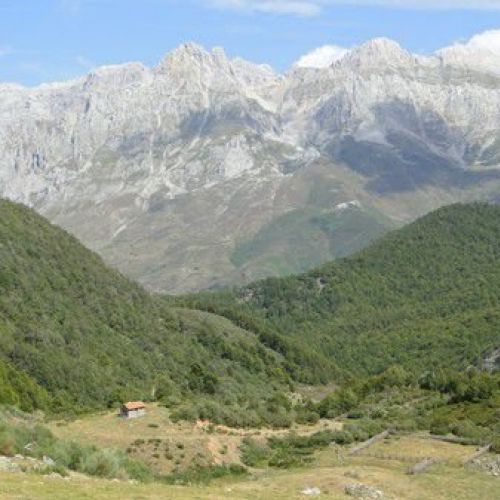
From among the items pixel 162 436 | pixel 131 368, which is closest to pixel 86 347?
pixel 131 368

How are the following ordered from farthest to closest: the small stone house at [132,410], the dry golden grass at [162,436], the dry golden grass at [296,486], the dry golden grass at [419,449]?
the small stone house at [132,410] → the dry golden grass at [162,436] → the dry golden grass at [419,449] → the dry golden grass at [296,486]

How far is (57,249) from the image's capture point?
630ft

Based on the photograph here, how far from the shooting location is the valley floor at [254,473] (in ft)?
138

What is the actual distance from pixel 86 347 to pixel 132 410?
69731mm

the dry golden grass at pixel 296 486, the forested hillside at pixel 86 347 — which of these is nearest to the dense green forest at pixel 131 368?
the forested hillside at pixel 86 347

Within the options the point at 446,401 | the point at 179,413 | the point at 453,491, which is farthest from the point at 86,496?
the point at 446,401

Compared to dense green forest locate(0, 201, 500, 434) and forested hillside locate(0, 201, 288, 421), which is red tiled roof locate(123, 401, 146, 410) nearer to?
dense green forest locate(0, 201, 500, 434)

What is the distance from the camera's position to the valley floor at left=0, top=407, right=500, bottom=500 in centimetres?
4208

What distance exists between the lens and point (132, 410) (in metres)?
90.4

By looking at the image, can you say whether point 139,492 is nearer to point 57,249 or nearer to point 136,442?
point 136,442

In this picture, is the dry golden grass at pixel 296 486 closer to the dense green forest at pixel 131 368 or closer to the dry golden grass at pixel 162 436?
the dry golden grass at pixel 162 436

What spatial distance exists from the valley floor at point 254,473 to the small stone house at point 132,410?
112 centimetres

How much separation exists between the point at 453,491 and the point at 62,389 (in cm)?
9008

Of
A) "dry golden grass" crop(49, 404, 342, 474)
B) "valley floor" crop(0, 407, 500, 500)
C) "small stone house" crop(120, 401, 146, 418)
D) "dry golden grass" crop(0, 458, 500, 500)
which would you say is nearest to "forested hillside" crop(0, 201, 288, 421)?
"dry golden grass" crop(49, 404, 342, 474)
